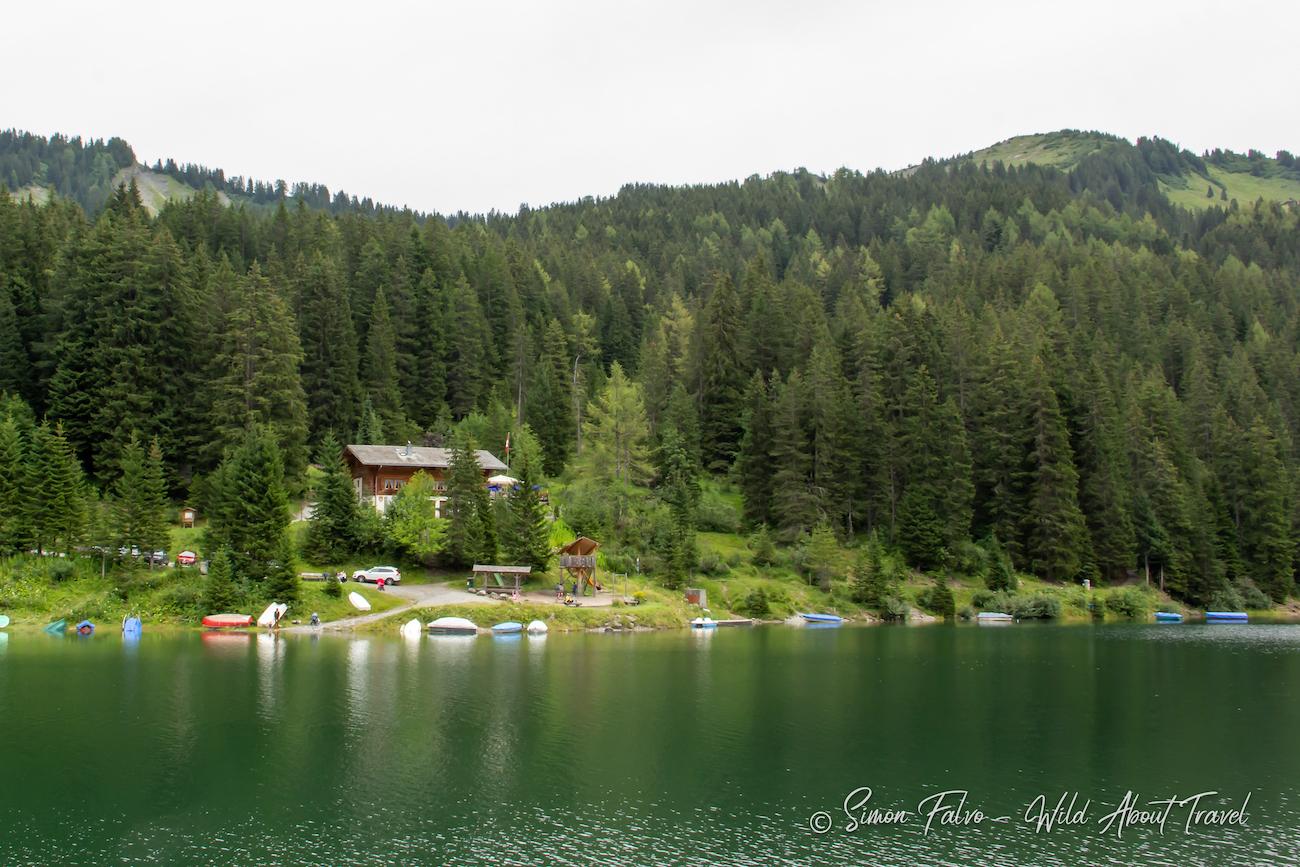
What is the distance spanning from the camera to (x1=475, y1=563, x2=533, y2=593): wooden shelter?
72438 mm

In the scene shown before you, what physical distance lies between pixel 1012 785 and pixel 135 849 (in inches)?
937

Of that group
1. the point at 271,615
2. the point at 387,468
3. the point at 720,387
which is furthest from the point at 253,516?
the point at 720,387

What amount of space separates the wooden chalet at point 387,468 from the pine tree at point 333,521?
807cm

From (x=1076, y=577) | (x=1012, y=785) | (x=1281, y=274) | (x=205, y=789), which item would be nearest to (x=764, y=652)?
(x=1012, y=785)

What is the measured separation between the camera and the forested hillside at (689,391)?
3396 inches

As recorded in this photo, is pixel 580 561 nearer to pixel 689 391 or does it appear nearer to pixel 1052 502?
pixel 689 391

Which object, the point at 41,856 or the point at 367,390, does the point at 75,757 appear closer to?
the point at 41,856

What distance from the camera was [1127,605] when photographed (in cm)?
9181

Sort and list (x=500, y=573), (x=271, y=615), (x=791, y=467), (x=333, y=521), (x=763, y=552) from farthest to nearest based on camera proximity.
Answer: (x=791, y=467), (x=763, y=552), (x=333, y=521), (x=500, y=573), (x=271, y=615)

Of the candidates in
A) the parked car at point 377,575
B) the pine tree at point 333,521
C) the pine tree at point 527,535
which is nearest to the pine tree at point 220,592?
the parked car at point 377,575

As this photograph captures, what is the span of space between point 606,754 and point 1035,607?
6619 cm

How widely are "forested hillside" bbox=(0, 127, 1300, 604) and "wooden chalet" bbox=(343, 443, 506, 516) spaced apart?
5645mm

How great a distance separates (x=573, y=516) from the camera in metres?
87.4

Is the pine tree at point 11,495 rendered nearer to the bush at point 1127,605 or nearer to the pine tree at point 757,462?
the pine tree at point 757,462
